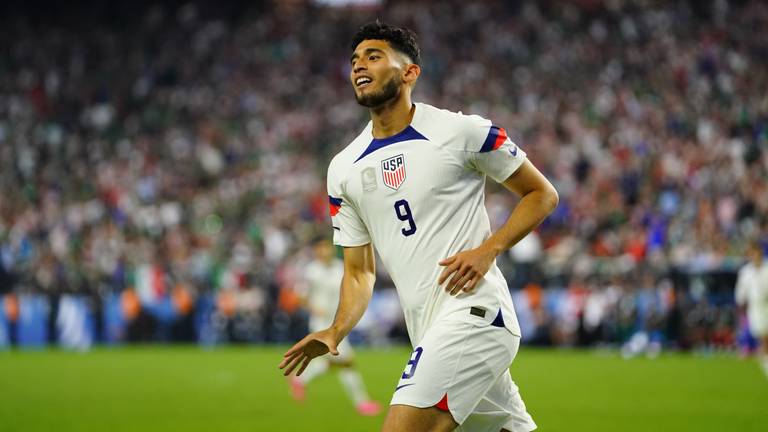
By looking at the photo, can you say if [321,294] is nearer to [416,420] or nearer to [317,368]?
[317,368]

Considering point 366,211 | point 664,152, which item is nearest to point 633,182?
point 664,152

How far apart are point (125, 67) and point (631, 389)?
2544 cm

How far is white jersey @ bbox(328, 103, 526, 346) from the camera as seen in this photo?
5.02 m

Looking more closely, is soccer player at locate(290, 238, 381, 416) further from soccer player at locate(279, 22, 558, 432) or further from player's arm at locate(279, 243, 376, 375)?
soccer player at locate(279, 22, 558, 432)

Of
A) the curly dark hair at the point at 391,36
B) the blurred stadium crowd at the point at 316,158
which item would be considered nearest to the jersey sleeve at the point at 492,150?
the curly dark hair at the point at 391,36

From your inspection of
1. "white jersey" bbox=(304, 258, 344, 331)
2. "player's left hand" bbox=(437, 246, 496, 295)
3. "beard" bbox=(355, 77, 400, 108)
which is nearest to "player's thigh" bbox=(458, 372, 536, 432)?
"player's left hand" bbox=(437, 246, 496, 295)

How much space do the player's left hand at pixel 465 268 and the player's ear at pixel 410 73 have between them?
3.11ft

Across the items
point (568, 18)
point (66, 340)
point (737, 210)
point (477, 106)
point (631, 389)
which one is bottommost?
point (66, 340)

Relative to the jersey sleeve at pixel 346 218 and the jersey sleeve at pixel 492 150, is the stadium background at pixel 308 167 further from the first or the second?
the jersey sleeve at pixel 492 150

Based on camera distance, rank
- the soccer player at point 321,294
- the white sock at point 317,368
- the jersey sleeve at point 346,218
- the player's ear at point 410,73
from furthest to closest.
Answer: the soccer player at point 321,294 → the white sock at point 317,368 → the jersey sleeve at point 346,218 → the player's ear at point 410,73

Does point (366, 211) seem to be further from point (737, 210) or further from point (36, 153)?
point (36, 153)

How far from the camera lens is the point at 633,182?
2520 cm

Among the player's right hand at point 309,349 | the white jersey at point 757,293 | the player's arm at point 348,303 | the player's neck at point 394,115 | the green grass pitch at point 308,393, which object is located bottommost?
the green grass pitch at point 308,393

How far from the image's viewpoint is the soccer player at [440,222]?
15.9ft
